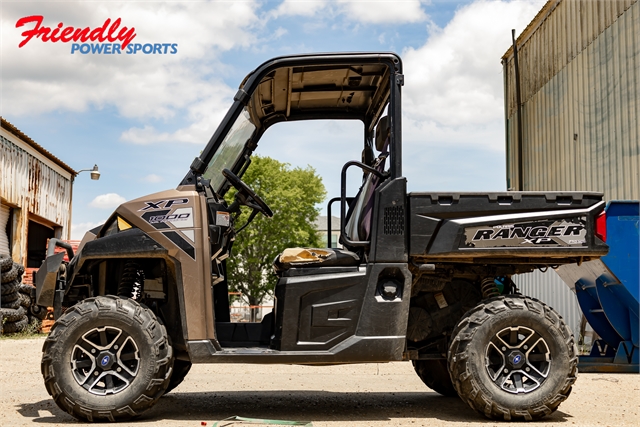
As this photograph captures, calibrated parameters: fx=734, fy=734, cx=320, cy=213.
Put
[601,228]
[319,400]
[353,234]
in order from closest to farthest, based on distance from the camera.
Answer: [601,228]
[353,234]
[319,400]

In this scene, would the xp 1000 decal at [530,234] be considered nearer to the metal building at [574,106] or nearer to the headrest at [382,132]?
the headrest at [382,132]

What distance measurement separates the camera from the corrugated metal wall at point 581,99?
14.0 meters

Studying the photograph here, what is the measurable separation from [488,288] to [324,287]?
58.1 inches

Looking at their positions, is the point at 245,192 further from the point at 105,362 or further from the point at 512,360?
the point at 512,360

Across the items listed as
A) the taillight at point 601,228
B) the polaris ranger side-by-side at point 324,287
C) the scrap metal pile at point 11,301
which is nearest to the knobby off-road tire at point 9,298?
the scrap metal pile at point 11,301

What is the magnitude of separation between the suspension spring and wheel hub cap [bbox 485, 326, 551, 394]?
0.44 m

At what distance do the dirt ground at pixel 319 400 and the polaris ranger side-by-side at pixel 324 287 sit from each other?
1.15 feet

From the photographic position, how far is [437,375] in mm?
7324

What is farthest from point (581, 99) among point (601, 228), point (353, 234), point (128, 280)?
point (128, 280)

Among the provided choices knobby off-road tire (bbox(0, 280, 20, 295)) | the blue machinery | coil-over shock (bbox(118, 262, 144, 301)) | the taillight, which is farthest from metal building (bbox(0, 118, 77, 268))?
the taillight

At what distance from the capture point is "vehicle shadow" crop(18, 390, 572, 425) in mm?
5902

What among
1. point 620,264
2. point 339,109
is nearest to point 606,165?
point 620,264

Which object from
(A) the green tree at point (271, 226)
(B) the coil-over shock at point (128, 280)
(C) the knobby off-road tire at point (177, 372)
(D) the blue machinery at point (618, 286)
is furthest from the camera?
(A) the green tree at point (271, 226)

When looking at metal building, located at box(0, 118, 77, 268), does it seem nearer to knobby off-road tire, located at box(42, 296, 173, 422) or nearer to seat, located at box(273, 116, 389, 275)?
knobby off-road tire, located at box(42, 296, 173, 422)
